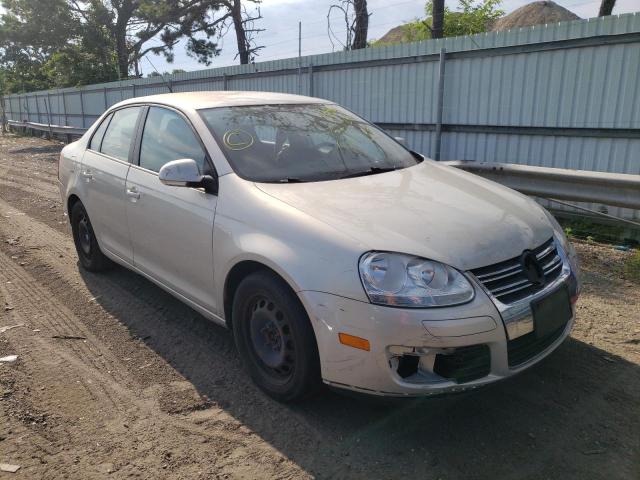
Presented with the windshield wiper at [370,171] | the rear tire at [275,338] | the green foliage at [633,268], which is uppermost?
the windshield wiper at [370,171]

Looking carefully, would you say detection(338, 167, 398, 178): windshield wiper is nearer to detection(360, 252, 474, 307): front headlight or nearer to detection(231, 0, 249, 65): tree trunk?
detection(360, 252, 474, 307): front headlight

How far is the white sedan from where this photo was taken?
2.52 m

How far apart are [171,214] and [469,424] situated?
2.23m

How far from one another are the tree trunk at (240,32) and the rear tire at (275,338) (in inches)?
860

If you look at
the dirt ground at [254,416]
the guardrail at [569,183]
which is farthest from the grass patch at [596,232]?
the dirt ground at [254,416]

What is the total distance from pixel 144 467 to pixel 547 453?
191 centimetres

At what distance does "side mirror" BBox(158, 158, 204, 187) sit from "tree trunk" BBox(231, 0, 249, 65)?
2133 centimetres

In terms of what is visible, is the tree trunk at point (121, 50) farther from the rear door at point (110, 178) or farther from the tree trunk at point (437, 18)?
the rear door at point (110, 178)

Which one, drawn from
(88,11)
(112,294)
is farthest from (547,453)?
(88,11)

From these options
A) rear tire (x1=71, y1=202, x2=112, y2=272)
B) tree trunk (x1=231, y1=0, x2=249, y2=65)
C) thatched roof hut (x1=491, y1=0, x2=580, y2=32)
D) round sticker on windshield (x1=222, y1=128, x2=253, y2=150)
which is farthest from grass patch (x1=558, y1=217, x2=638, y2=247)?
thatched roof hut (x1=491, y1=0, x2=580, y2=32)

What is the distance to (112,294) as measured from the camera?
482 cm

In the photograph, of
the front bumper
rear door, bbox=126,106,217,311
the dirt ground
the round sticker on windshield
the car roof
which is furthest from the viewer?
the car roof

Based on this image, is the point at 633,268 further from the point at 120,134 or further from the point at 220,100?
the point at 120,134

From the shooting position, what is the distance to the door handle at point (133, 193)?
4.03 metres
